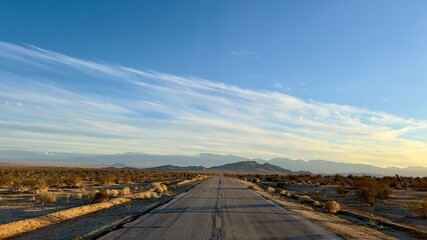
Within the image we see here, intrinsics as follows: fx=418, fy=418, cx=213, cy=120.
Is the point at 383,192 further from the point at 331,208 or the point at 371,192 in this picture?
the point at 331,208

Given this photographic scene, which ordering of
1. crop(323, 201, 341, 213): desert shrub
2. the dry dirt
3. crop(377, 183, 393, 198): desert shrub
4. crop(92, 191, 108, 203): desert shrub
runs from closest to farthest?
the dry dirt
crop(323, 201, 341, 213): desert shrub
crop(92, 191, 108, 203): desert shrub
crop(377, 183, 393, 198): desert shrub

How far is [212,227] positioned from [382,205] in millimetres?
19704

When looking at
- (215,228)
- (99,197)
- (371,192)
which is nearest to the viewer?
(215,228)

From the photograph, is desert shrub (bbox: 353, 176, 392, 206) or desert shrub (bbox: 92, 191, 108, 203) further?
desert shrub (bbox: 353, 176, 392, 206)

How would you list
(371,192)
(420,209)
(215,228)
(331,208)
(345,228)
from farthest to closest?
(371,192) < (331,208) < (420,209) < (345,228) < (215,228)

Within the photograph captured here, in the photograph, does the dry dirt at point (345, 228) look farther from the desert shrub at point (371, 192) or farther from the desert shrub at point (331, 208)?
the desert shrub at point (371, 192)

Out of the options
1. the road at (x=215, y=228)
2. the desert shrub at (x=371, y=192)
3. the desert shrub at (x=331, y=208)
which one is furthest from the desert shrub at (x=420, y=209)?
the road at (x=215, y=228)

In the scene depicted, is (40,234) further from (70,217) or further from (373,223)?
(373,223)

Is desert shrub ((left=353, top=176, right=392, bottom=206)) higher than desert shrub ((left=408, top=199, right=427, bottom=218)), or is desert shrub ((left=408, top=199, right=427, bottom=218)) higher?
desert shrub ((left=353, top=176, right=392, bottom=206))

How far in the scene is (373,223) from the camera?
61.3 ft

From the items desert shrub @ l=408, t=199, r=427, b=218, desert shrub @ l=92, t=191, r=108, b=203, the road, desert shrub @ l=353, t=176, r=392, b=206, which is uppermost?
desert shrub @ l=353, t=176, r=392, b=206

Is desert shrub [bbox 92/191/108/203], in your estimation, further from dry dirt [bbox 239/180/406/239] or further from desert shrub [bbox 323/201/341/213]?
desert shrub [bbox 323/201/341/213]

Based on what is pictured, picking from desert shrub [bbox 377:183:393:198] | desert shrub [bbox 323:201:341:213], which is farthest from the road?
desert shrub [bbox 377:183:393:198]

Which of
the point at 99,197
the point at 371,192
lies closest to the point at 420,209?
the point at 371,192
